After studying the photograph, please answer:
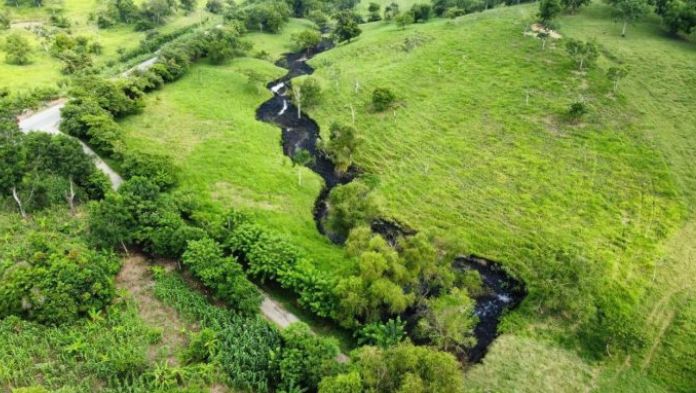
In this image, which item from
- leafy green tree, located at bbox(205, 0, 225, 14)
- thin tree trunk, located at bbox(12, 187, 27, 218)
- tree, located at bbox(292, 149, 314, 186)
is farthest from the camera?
leafy green tree, located at bbox(205, 0, 225, 14)

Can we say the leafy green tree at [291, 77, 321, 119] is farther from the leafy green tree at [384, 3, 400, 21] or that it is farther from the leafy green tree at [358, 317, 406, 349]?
the leafy green tree at [358, 317, 406, 349]

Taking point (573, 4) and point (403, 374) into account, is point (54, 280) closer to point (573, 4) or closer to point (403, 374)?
point (403, 374)

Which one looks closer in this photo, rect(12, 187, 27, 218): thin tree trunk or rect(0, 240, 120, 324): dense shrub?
rect(0, 240, 120, 324): dense shrub

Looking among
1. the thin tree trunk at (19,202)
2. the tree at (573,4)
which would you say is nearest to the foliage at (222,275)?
the thin tree trunk at (19,202)

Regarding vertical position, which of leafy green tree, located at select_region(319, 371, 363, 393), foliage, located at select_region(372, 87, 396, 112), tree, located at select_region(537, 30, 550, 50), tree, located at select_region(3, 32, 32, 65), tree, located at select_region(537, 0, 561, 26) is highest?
tree, located at select_region(537, 0, 561, 26)

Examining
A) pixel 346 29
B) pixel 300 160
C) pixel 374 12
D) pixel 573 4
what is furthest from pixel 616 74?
pixel 374 12

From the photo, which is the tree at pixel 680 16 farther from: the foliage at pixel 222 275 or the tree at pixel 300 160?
the foliage at pixel 222 275

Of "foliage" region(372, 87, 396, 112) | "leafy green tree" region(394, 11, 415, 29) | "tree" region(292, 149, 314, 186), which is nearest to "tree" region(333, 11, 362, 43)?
"leafy green tree" region(394, 11, 415, 29)
